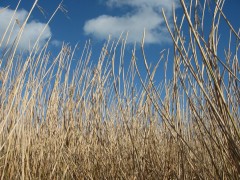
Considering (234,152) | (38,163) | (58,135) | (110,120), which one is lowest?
(234,152)

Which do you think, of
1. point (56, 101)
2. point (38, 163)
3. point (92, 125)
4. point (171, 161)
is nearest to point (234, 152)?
point (171, 161)

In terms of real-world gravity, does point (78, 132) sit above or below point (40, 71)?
below

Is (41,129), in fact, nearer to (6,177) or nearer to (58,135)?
(58,135)

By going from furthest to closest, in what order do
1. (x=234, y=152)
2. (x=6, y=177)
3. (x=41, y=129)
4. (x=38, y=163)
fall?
(x=41, y=129) → (x=38, y=163) → (x=6, y=177) → (x=234, y=152)

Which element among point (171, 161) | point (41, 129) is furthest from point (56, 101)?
point (171, 161)

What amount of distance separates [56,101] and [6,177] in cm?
60

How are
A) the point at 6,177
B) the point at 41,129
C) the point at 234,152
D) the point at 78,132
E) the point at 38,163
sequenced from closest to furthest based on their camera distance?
the point at 234,152
the point at 6,177
the point at 38,163
the point at 41,129
the point at 78,132

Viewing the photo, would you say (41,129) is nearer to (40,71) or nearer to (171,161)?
(40,71)

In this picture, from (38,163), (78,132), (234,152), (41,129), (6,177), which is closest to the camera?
(234,152)

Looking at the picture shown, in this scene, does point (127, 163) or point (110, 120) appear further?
point (110, 120)

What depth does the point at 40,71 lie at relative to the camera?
1.67m

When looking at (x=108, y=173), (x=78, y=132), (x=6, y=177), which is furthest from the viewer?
(x=78, y=132)

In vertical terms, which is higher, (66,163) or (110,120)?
(110,120)

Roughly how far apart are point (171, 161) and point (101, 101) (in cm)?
50
